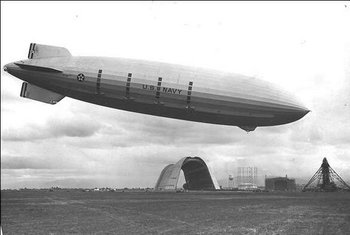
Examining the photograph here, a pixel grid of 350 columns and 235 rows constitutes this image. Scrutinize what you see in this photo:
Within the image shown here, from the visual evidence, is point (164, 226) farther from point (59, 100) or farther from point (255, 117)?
point (59, 100)

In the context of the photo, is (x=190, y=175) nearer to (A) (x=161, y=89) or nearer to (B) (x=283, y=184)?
(B) (x=283, y=184)

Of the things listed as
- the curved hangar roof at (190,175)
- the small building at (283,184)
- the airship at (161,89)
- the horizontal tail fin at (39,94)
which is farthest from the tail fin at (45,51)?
the small building at (283,184)

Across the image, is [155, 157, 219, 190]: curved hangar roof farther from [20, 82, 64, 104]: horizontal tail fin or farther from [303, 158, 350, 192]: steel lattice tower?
[20, 82, 64, 104]: horizontal tail fin

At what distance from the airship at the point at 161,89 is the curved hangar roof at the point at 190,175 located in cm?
9344

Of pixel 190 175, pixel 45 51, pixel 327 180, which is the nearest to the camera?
pixel 45 51

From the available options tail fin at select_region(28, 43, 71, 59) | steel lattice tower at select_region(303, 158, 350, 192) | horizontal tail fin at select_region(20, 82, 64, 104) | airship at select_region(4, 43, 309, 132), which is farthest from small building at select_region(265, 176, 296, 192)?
tail fin at select_region(28, 43, 71, 59)

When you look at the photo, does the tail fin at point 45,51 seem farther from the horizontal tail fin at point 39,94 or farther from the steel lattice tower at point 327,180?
the steel lattice tower at point 327,180

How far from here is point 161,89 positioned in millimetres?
30516

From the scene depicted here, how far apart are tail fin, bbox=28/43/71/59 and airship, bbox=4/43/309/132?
100 centimetres

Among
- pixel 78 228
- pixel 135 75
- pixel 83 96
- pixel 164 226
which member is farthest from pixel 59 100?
pixel 164 226

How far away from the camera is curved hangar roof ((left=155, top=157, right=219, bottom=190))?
411 feet

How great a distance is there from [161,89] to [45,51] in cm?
1250

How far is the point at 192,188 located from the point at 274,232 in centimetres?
12004

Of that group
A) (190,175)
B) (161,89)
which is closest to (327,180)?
(190,175)
